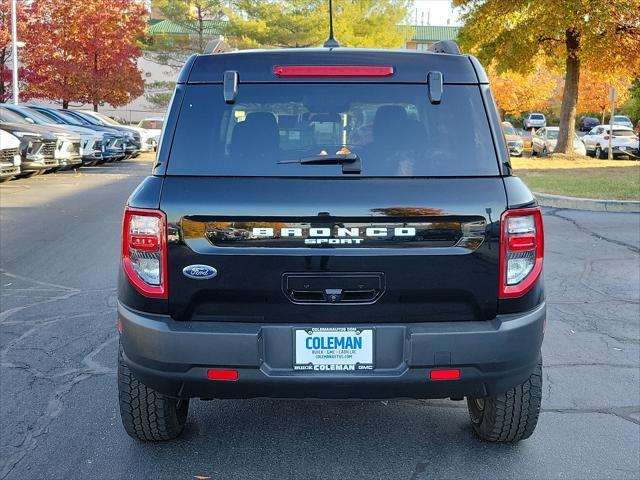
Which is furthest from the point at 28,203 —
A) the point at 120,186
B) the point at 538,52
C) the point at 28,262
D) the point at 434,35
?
the point at 434,35

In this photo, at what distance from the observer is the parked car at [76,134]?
63.4ft

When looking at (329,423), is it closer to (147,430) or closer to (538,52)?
(147,430)

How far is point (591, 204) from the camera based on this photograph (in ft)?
46.1

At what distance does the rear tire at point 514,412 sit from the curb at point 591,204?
1101 cm

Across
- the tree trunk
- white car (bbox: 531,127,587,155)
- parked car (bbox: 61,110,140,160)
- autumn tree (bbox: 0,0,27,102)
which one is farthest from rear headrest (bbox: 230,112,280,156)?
autumn tree (bbox: 0,0,27,102)

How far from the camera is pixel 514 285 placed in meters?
3.25

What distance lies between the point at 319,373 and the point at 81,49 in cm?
3505

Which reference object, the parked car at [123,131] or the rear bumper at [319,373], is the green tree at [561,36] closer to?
the parked car at [123,131]

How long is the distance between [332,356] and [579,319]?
393 centimetres

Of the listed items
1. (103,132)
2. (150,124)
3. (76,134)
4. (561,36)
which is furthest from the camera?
(150,124)

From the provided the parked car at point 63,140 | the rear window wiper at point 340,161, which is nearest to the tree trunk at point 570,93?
the parked car at point 63,140

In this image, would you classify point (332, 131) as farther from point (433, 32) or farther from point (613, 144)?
point (433, 32)

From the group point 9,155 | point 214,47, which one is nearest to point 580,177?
point 9,155

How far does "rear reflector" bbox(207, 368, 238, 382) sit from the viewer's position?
3.17m
